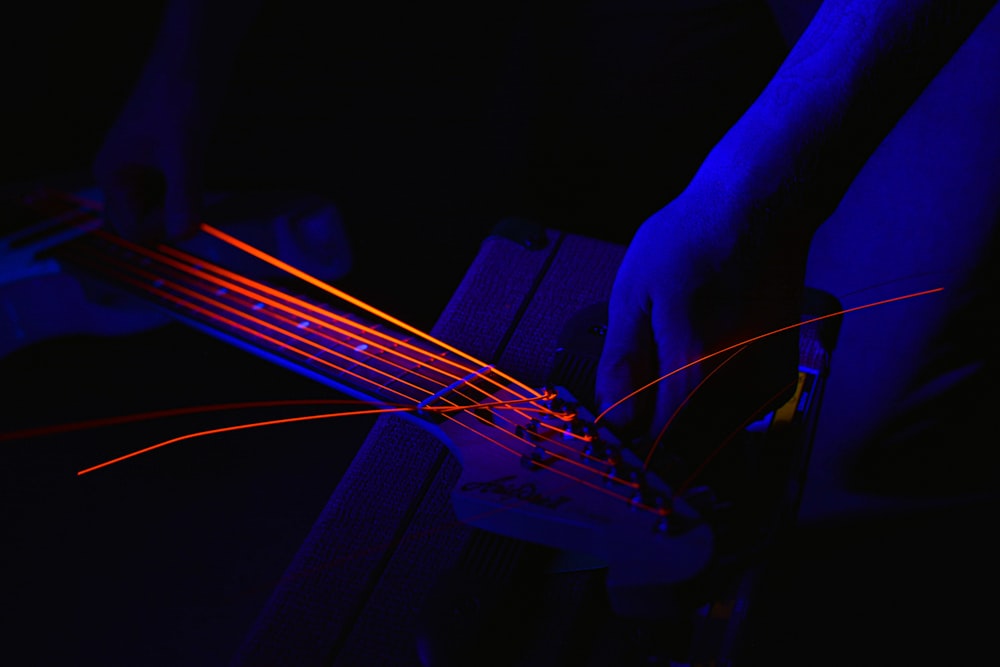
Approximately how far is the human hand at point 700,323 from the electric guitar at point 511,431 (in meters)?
0.06

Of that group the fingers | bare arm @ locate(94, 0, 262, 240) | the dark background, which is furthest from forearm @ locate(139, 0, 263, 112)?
the dark background

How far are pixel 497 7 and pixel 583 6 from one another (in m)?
0.24

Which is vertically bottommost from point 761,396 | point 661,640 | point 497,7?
point 661,640

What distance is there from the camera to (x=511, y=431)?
94 centimetres

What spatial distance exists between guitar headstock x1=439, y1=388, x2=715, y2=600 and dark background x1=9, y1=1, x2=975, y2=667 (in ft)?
2.46

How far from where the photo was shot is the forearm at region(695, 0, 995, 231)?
0.91m

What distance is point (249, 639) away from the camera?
0.94 meters

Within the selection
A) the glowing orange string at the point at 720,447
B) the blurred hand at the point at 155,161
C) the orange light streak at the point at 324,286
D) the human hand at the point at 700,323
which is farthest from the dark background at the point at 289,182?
the glowing orange string at the point at 720,447

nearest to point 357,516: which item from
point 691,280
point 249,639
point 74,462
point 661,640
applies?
point 249,639

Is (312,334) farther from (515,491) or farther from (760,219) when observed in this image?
(760,219)

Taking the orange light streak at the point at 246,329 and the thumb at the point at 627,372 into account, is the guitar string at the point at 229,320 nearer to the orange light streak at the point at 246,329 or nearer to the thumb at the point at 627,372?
the orange light streak at the point at 246,329

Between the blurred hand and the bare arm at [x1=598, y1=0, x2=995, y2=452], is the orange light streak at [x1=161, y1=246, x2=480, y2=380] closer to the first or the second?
the blurred hand

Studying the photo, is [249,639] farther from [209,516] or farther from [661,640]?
[209,516]

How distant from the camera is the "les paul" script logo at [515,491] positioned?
2.71ft
